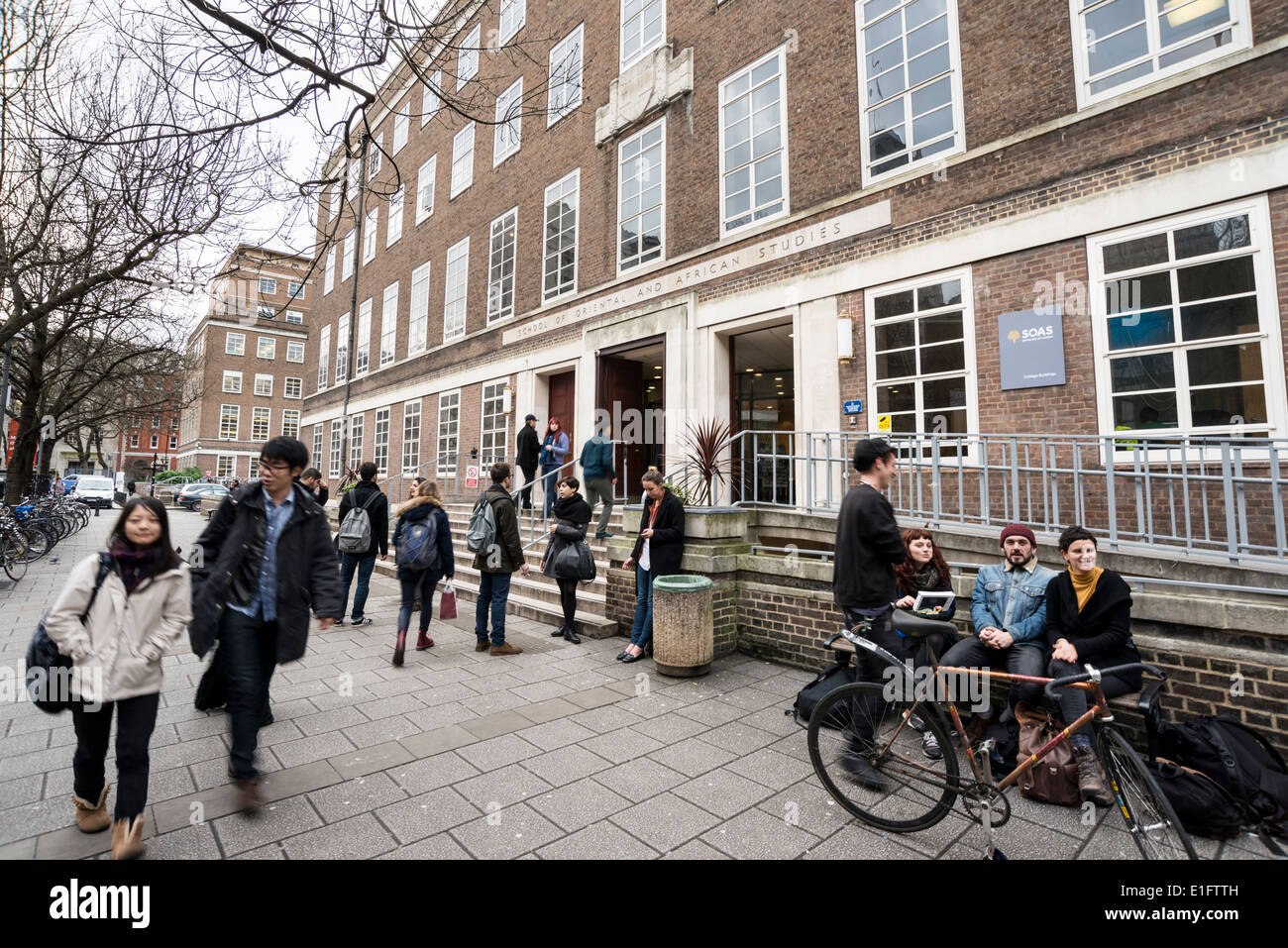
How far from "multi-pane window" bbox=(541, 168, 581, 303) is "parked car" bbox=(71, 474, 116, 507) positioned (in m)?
30.0

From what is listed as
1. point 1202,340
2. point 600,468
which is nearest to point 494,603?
point 600,468

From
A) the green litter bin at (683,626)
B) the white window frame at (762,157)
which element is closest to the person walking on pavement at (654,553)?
the green litter bin at (683,626)

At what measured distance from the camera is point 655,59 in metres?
11.9

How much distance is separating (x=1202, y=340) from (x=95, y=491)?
43.0 metres

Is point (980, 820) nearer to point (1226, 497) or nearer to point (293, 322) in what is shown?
point (1226, 497)

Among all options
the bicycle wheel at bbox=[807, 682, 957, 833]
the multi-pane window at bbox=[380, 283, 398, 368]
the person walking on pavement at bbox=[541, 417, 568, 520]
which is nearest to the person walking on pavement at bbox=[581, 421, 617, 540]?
the person walking on pavement at bbox=[541, 417, 568, 520]

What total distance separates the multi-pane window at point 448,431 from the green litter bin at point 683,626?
12741 mm

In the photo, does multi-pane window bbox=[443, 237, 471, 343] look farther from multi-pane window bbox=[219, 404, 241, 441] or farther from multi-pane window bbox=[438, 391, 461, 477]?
multi-pane window bbox=[219, 404, 241, 441]

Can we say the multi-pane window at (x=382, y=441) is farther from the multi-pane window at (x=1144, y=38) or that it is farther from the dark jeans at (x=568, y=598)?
the multi-pane window at (x=1144, y=38)

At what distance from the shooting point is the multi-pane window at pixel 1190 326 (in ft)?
18.9

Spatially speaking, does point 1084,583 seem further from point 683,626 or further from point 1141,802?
point 683,626

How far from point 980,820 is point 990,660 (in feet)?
4.60

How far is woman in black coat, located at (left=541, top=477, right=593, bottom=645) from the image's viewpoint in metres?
6.93

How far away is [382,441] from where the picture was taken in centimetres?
2117
